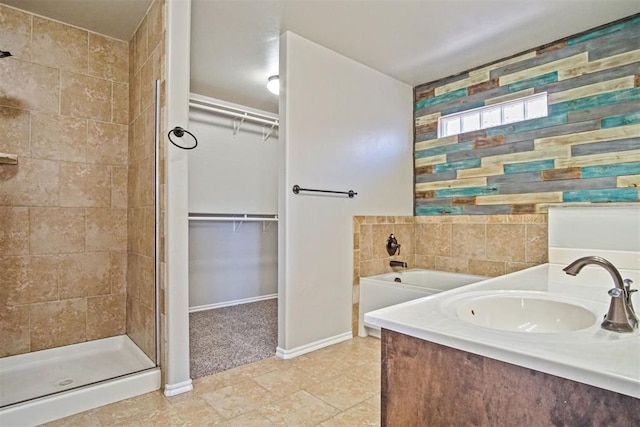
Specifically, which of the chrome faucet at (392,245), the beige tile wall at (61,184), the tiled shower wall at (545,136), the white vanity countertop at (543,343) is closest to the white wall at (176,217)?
the beige tile wall at (61,184)

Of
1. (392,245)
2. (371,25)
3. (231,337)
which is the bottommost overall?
(231,337)

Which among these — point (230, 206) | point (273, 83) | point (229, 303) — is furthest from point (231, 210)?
point (273, 83)

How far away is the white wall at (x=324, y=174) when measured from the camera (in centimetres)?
262

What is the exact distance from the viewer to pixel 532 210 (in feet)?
9.40

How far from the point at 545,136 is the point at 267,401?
2730 millimetres

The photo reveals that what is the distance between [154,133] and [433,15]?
6.45 ft

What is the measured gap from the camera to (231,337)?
298 centimetres

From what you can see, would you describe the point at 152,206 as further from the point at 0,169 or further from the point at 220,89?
the point at 220,89

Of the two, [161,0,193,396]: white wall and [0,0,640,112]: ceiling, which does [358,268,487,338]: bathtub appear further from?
[0,0,640,112]: ceiling

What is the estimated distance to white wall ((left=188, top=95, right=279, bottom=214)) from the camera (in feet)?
12.7

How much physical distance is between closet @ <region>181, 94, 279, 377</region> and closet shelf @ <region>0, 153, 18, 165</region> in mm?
1564

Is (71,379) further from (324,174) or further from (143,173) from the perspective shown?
(324,174)

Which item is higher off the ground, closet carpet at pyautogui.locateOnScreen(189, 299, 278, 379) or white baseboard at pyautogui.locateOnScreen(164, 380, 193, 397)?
white baseboard at pyautogui.locateOnScreen(164, 380, 193, 397)

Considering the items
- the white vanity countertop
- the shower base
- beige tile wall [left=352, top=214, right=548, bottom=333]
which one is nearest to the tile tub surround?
the white vanity countertop
